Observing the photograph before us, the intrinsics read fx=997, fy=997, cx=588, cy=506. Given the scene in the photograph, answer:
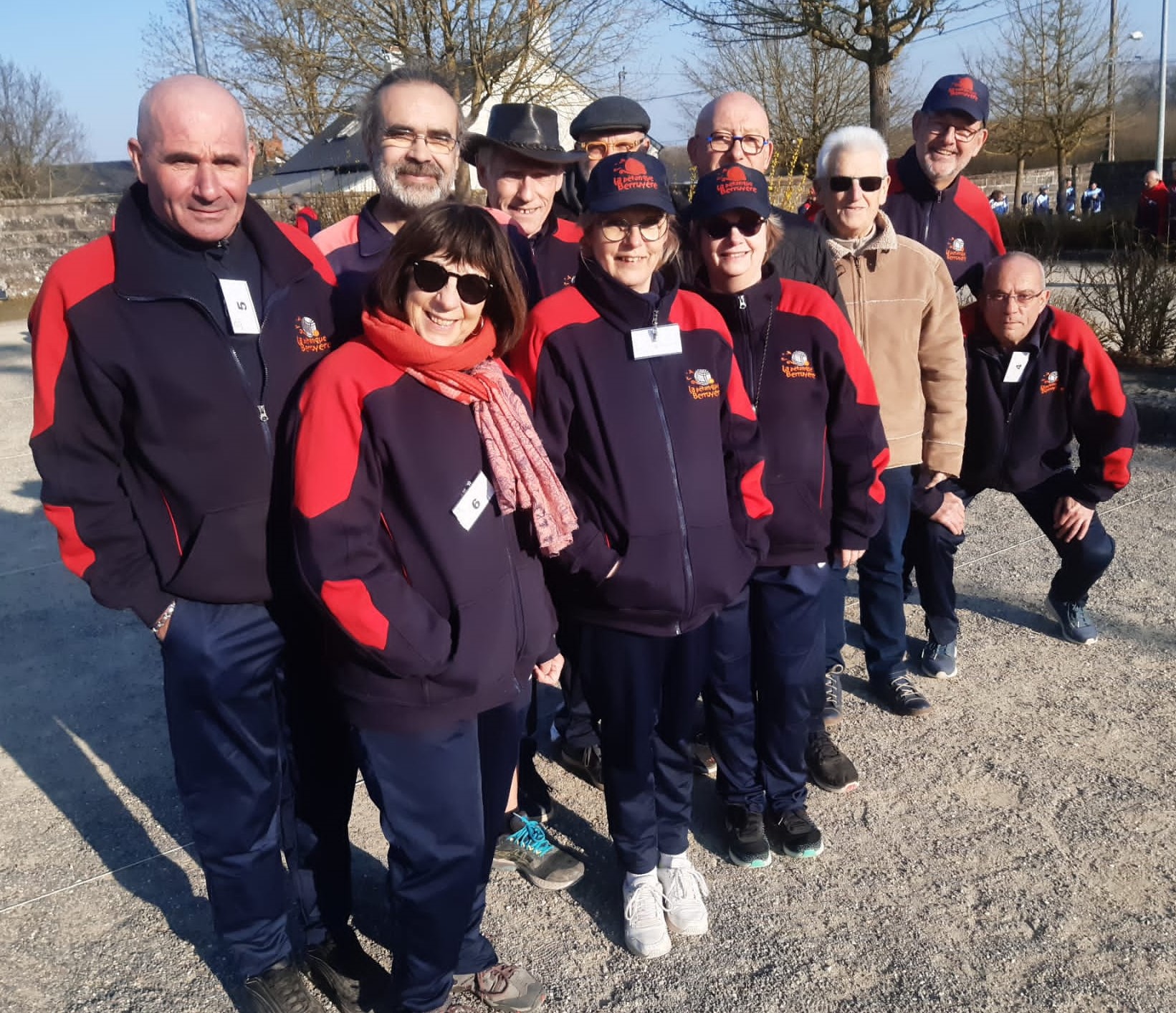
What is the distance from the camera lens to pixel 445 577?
86.8 inches

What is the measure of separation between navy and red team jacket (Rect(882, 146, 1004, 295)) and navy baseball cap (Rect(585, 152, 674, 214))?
6.76 ft

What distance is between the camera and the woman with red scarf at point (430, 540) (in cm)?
212

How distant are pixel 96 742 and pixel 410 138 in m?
2.84

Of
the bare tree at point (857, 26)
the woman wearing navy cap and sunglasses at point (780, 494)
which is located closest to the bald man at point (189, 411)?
the woman wearing navy cap and sunglasses at point (780, 494)

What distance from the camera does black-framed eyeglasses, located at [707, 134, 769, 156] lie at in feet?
11.6

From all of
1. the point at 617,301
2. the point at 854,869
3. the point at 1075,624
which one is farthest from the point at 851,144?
the point at 1075,624

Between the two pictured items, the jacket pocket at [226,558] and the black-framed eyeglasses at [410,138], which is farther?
the black-framed eyeglasses at [410,138]

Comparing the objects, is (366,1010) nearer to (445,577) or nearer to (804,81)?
(445,577)

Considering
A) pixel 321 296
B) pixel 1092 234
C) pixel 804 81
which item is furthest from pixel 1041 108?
pixel 321 296

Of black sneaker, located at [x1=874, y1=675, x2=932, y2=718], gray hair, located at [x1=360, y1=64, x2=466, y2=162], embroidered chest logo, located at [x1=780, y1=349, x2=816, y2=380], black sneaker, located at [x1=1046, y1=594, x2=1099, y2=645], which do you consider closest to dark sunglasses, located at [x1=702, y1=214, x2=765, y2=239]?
embroidered chest logo, located at [x1=780, y1=349, x2=816, y2=380]

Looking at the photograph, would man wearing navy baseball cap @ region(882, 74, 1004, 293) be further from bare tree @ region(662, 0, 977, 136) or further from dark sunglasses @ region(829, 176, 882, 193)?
bare tree @ region(662, 0, 977, 136)

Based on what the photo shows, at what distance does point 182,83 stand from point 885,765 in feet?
10.2

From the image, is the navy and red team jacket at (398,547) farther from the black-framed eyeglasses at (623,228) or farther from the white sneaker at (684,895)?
the white sneaker at (684,895)

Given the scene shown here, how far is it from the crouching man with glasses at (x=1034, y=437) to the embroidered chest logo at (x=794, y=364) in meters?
1.52
